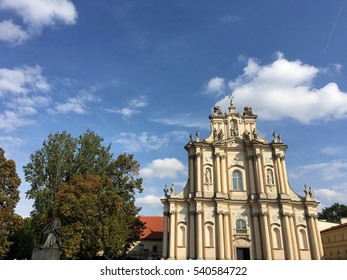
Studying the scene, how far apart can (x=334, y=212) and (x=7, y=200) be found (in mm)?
66320

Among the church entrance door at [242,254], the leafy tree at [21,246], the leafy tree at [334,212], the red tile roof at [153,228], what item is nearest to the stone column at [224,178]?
the church entrance door at [242,254]

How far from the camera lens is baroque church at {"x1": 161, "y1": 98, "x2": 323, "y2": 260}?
28.6m

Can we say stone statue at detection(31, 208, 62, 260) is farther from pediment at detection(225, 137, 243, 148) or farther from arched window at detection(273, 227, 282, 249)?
pediment at detection(225, 137, 243, 148)

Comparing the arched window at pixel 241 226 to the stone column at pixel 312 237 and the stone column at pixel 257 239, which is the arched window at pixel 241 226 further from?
the stone column at pixel 312 237

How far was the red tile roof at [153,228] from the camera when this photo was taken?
42.7 metres

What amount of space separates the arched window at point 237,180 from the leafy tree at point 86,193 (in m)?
10.6

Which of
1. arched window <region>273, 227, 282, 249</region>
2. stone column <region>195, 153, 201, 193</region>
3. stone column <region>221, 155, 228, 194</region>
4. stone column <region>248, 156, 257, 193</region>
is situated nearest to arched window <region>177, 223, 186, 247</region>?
stone column <region>195, 153, 201, 193</region>

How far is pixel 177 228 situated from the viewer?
1177 inches

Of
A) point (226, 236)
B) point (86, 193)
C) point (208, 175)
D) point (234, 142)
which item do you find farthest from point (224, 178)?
point (86, 193)

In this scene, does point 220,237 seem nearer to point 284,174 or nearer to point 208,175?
point 208,175
